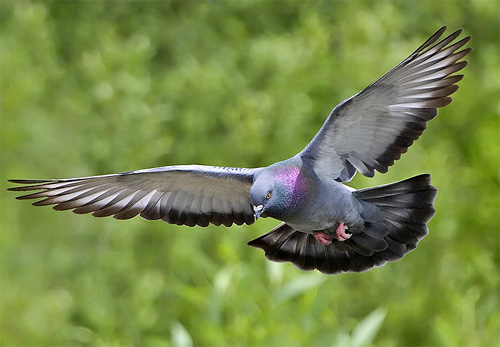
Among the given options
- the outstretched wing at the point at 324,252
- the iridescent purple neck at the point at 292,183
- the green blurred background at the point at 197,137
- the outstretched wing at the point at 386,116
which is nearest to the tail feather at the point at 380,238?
the outstretched wing at the point at 324,252

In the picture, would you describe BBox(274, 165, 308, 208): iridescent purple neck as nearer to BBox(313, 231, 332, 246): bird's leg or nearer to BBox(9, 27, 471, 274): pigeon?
BBox(9, 27, 471, 274): pigeon

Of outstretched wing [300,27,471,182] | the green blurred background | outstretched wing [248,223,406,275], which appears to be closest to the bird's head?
outstretched wing [300,27,471,182]

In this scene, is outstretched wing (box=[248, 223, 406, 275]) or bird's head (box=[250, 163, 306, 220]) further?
outstretched wing (box=[248, 223, 406, 275])

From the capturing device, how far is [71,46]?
24.2ft

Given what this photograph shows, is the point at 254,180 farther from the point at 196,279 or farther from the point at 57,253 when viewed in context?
the point at 57,253

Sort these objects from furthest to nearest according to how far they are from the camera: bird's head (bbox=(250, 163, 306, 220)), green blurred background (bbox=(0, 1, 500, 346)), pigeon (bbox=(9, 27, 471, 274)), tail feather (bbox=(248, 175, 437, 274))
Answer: green blurred background (bbox=(0, 1, 500, 346))
tail feather (bbox=(248, 175, 437, 274))
pigeon (bbox=(9, 27, 471, 274))
bird's head (bbox=(250, 163, 306, 220))

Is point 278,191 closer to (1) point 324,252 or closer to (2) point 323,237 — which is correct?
(2) point 323,237

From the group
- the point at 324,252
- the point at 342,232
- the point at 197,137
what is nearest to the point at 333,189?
the point at 342,232

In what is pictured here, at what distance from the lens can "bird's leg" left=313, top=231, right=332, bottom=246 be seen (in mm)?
2645

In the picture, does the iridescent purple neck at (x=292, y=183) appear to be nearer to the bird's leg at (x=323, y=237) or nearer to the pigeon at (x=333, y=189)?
the pigeon at (x=333, y=189)

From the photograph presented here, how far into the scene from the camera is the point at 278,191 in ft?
7.68

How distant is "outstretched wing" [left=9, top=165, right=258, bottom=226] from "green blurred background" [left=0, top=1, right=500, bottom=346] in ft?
7.51

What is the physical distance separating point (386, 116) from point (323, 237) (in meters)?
0.41

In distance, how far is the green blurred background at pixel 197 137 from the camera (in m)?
5.59
